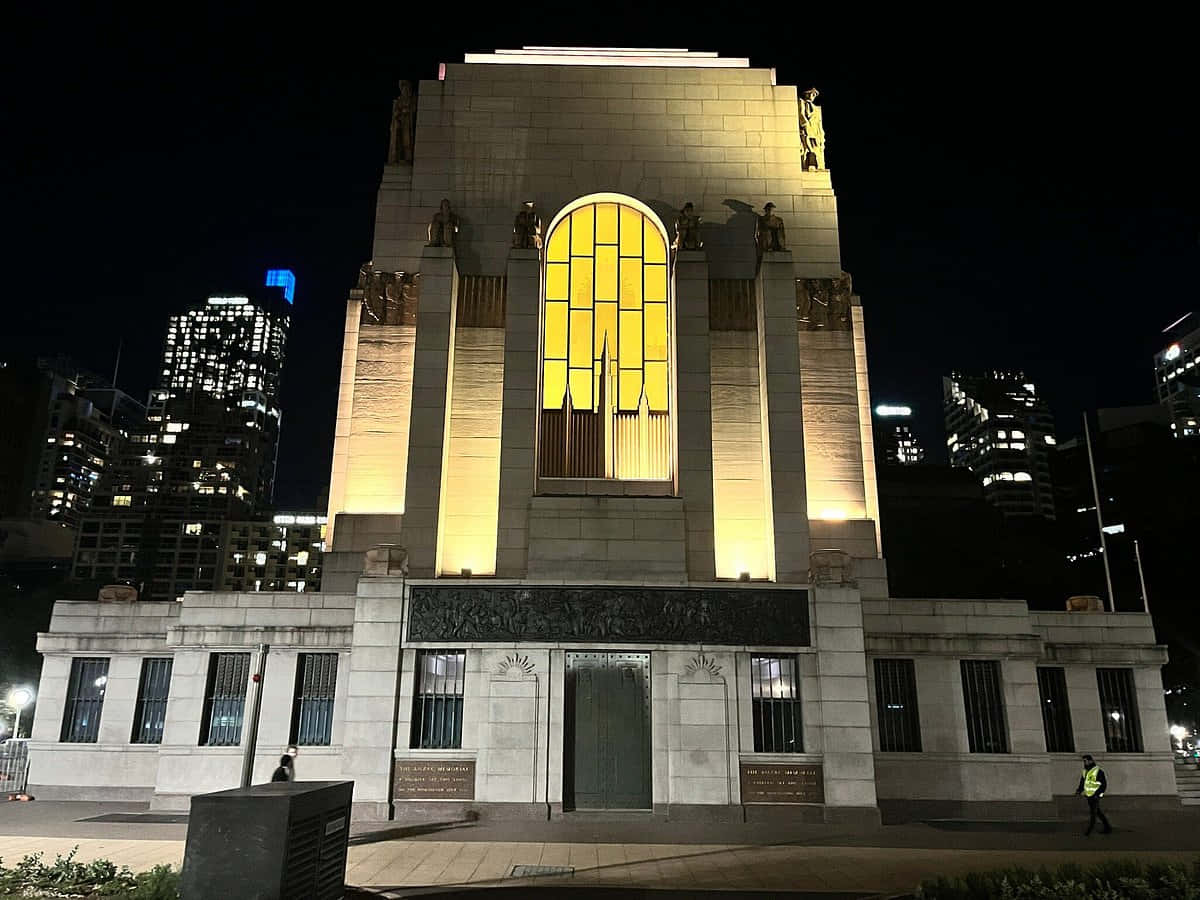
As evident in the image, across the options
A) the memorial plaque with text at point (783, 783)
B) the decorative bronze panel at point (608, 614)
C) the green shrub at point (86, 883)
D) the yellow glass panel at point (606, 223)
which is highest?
the yellow glass panel at point (606, 223)

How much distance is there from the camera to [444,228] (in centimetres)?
2991

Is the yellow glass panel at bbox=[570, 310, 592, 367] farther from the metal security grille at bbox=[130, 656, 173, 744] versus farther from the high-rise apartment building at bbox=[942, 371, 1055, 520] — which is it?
the high-rise apartment building at bbox=[942, 371, 1055, 520]

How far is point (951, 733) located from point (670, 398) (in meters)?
13.5

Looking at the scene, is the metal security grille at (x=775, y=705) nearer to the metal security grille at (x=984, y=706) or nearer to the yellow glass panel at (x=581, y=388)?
the metal security grille at (x=984, y=706)

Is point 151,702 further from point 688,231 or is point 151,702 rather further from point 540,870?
point 688,231

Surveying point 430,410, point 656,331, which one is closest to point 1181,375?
point 656,331

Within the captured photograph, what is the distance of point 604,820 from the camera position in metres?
22.0

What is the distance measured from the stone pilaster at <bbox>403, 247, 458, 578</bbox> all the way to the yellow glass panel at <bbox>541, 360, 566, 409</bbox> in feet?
10.9

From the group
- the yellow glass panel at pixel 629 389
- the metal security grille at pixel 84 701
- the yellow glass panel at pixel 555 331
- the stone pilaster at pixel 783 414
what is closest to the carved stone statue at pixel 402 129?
the yellow glass panel at pixel 555 331

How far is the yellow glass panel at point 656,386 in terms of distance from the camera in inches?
1206

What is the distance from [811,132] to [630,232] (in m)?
8.23

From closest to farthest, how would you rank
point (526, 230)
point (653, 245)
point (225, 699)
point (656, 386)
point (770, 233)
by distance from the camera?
point (225, 699) → point (526, 230) → point (770, 233) → point (656, 386) → point (653, 245)

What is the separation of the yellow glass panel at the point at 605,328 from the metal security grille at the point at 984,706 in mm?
15675

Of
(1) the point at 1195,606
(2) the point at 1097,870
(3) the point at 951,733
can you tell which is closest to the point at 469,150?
(3) the point at 951,733
